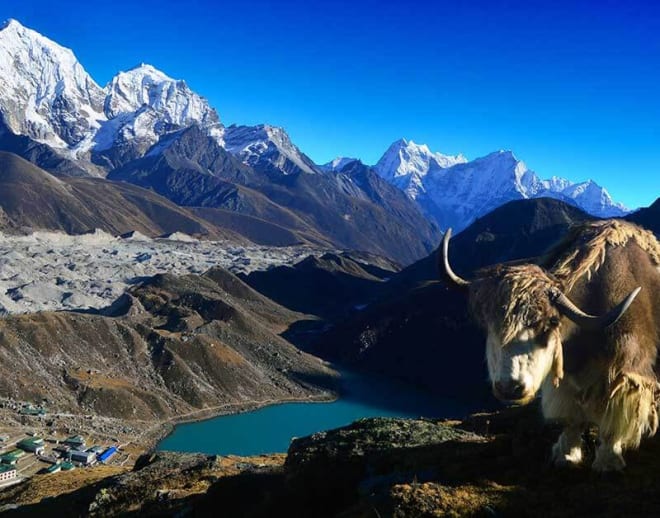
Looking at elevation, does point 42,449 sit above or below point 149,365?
below

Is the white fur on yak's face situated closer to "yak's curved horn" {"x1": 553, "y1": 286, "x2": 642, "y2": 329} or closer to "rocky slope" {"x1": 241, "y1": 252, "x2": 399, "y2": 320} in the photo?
"yak's curved horn" {"x1": 553, "y1": 286, "x2": 642, "y2": 329}

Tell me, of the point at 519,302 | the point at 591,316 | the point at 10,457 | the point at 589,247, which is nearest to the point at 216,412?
the point at 10,457

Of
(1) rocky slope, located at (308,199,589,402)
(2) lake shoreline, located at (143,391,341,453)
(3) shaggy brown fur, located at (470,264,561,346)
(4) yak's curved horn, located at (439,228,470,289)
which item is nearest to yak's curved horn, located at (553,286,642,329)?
(3) shaggy brown fur, located at (470,264,561,346)

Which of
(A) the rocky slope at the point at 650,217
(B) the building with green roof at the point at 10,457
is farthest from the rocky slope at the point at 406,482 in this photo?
(A) the rocky slope at the point at 650,217

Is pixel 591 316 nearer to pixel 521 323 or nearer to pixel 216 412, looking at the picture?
pixel 521 323

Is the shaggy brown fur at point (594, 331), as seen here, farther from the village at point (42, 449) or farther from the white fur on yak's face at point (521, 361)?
the village at point (42, 449)

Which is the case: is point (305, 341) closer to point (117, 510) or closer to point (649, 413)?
point (117, 510)
